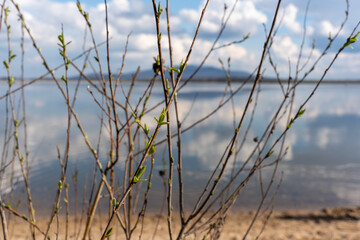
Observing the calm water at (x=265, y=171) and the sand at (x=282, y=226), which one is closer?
the sand at (x=282, y=226)

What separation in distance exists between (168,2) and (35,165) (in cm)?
1120

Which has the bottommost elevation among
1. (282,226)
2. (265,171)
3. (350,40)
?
(282,226)

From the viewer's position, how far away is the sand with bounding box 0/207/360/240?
620cm

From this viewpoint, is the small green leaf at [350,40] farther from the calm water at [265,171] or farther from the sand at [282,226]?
the sand at [282,226]

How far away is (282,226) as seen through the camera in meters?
7.22

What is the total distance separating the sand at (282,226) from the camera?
20.3ft

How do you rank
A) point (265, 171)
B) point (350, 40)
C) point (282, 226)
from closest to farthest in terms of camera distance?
point (350, 40) → point (282, 226) → point (265, 171)

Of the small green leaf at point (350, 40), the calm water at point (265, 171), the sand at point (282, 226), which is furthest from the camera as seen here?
the calm water at point (265, 171)

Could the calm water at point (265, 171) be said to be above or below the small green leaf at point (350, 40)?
below

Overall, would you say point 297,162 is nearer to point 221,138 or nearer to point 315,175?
point 315,175

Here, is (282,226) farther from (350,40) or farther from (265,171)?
(350,40)

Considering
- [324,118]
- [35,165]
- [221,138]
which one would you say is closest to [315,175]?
[221,138]

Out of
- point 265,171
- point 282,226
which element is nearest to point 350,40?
point 282,226

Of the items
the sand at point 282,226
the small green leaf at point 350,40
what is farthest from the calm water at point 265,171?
the small green leaf at point 350,40
